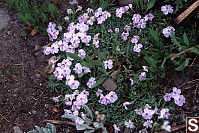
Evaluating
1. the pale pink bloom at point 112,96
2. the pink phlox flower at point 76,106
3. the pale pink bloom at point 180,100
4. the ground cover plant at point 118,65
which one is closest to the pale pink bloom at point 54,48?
the ground cover plant at point 118,65

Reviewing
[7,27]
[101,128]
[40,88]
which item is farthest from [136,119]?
[7,27]

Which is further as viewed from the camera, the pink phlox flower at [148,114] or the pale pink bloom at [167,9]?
the pale pink bloom at [167,9]

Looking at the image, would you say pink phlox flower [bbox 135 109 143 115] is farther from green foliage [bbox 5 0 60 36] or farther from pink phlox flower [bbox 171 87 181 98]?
green foliage [bbox 5 0 60 36]

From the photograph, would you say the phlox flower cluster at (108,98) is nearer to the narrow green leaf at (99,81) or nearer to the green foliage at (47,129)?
the narrow green leaf at (99,81)

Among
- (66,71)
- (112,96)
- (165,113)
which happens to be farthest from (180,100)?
(66,71)

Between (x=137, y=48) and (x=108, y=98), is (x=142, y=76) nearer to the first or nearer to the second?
(x=137, y=48)

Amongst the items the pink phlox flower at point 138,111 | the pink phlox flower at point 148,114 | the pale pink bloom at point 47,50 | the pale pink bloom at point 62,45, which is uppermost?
the pale pink bloom at point 62,45

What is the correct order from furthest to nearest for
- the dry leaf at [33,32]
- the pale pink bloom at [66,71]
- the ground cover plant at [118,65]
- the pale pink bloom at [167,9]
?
the dry leaf at [33,32] → the pale pink bloom at [167,9] → the pale pink bloom at [66,71] → the ground cover plant at [118,65]

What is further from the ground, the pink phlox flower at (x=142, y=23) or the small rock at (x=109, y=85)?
the pink phlox flower at (x=142, y=23)
